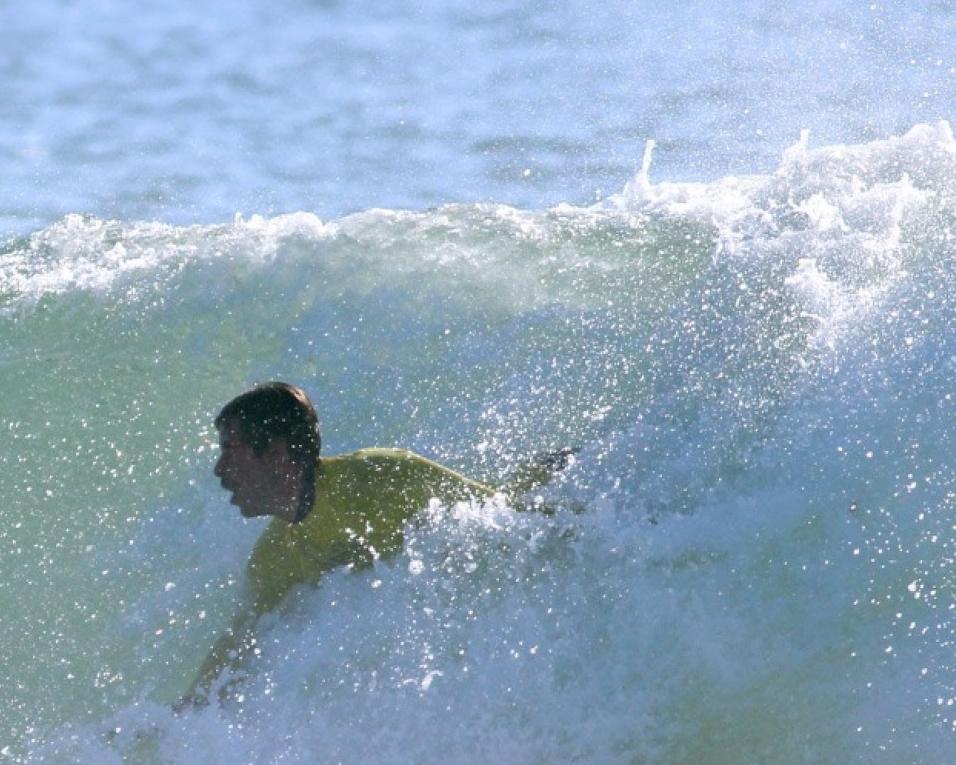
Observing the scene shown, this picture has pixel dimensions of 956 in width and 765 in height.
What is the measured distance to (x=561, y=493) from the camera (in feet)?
12.5

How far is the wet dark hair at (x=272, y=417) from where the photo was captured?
3.32 m

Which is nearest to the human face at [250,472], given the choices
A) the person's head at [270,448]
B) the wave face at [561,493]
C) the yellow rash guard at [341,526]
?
the person's head at [270,448]

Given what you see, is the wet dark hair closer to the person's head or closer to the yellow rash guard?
the person's head

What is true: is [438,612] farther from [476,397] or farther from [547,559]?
[476,397]

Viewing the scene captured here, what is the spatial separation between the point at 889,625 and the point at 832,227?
1.46 meters

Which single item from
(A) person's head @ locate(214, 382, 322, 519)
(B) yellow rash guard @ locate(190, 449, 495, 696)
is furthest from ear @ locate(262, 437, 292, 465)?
(B) yellow rash guard @ locate(190, 449, 495, 696)

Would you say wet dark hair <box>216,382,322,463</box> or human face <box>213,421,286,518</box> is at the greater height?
wet dark hair <box>216,382,322,463</box>

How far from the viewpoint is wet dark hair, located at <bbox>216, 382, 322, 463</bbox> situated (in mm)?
3318

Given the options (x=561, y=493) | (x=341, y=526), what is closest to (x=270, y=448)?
(x=341, y=526)

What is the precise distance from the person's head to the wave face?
0.41 m

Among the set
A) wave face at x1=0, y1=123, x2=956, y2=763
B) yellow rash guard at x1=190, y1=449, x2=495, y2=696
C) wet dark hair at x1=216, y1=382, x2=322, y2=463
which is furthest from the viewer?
wave face at x1=0, y1=123, x2=956, y2=763

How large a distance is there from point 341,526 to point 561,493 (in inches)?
25.1

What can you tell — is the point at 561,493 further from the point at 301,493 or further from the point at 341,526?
the point at 301,493

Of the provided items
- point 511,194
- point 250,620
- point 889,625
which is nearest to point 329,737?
point 250,620
